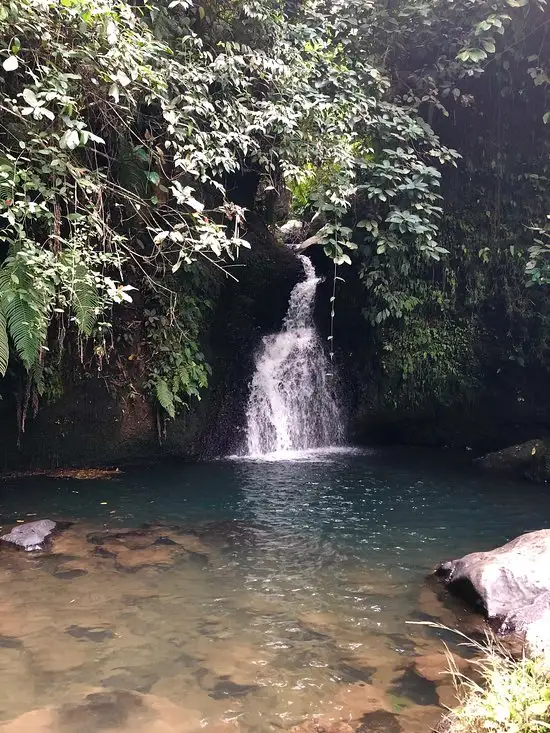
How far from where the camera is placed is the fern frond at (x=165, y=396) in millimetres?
8586

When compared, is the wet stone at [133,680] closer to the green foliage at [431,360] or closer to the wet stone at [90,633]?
the wet stone at [90,633]

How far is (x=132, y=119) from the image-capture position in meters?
6.53

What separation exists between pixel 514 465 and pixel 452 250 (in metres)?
3.87

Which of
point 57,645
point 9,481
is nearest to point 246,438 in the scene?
point 9,481

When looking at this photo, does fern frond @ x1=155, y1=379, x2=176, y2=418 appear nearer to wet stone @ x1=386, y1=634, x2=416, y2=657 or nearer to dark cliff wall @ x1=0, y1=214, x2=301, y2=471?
dark cliff wall @ x1=0, y1=214, x2=301, y2=471

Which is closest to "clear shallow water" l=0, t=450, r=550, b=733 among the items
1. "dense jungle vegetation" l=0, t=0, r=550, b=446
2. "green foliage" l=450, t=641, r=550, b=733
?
"green foliage" l=450, t=641, r=550, b=733

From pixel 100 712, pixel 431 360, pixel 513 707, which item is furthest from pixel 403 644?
pixel 431 360

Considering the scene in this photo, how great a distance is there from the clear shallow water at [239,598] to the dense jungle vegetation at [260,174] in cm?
201

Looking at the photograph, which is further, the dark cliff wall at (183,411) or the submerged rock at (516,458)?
the submerged rock at (516,458)

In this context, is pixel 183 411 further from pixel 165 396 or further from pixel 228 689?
pixel 228 689

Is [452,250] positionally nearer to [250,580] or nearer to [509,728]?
[250,580]

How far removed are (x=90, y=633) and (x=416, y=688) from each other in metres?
2.15

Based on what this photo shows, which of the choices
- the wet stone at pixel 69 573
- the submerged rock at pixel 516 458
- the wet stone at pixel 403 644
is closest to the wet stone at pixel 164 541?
the wet stone at pixel 69 573

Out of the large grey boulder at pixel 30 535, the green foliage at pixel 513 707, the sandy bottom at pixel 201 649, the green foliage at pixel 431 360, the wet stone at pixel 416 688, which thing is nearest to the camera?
the green foliage at pixel 513 707
